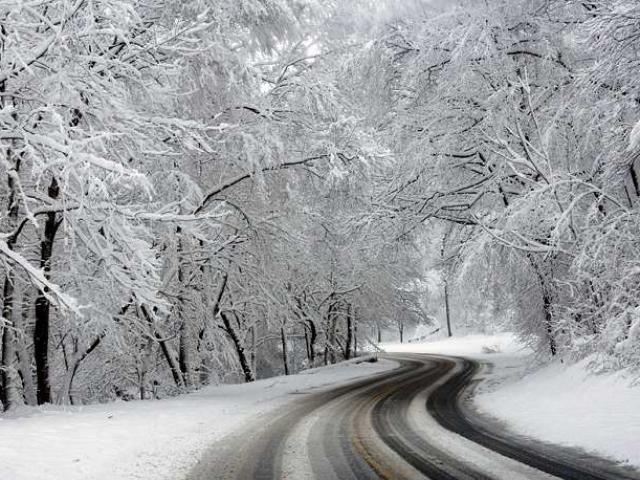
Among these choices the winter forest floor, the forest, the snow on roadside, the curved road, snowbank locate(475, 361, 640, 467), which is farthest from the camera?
the forest

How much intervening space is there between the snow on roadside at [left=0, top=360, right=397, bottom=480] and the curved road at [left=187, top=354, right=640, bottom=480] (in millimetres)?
582

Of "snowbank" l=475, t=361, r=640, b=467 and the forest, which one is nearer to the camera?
"snowbank" l=475, t=361, r=640, b=467

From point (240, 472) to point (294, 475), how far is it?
754 millimetres

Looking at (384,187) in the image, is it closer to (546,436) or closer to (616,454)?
(546,436)

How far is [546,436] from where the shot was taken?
Answer: 8266 mm

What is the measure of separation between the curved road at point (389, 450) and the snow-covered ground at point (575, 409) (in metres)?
0.39

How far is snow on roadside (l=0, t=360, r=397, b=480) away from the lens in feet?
22.1

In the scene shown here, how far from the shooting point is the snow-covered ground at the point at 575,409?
7.18 meters

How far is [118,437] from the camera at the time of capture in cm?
869

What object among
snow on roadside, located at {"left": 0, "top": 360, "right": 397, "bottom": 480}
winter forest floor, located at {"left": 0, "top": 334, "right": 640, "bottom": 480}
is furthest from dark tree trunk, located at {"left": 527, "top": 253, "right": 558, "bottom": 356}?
snow on roadside, located at {"left": 0, "top": 360, "right": 397, "bottom": 480}

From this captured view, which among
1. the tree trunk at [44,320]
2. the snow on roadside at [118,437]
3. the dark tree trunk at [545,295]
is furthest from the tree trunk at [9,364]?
the dark tree trunk at [545,295]

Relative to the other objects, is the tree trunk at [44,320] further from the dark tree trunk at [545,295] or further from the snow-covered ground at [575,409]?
the dark tree trunk at [545,295]

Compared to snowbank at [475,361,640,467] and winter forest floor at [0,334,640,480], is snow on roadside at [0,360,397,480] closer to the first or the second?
winter forest floor at [0,334,640,480]

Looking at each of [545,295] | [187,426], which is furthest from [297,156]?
[545,295]
